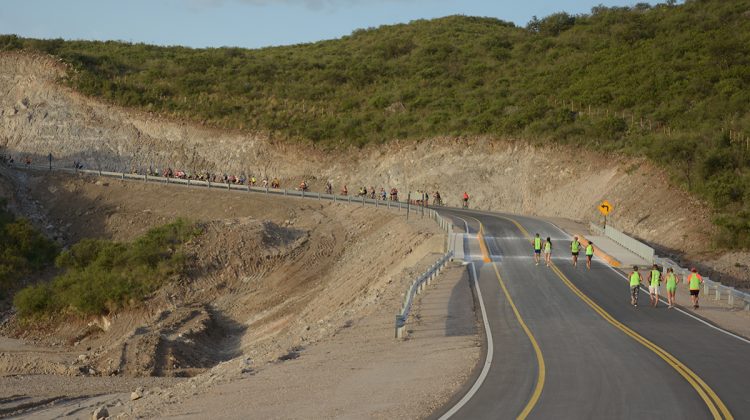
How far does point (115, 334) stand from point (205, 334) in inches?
208

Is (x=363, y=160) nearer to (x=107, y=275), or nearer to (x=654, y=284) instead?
(x=107, y=275)

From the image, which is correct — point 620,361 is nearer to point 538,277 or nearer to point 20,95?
point 538,277

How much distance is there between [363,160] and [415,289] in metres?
52.2

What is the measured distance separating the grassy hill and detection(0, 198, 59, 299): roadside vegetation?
30.4 m

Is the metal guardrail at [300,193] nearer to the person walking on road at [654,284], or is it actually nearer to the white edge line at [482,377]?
the person walking on road at [654,284]

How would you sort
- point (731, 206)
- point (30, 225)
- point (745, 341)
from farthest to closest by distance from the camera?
point (30, 225) → point (731, 206) → point (745, 341)

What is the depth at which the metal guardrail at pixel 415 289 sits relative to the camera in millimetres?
24062

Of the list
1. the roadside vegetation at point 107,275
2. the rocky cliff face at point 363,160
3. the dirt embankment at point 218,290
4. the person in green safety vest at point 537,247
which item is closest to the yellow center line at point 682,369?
the dirt embankment at point 218,290

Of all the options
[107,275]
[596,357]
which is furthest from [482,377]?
[107,275]

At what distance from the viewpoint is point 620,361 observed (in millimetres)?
20156

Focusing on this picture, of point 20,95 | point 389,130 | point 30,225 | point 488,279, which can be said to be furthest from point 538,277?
point 20,95

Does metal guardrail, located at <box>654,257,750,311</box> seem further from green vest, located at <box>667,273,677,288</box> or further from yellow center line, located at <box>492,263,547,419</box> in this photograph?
yellow center line, located at <box>492,263,547,419</box>

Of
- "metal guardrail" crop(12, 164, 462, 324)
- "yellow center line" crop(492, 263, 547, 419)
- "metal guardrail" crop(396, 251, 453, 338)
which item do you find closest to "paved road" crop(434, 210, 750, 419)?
"yellow center line" crop(492, 263, 547, 419)

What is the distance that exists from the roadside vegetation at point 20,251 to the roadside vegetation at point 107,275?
71.8 inches
